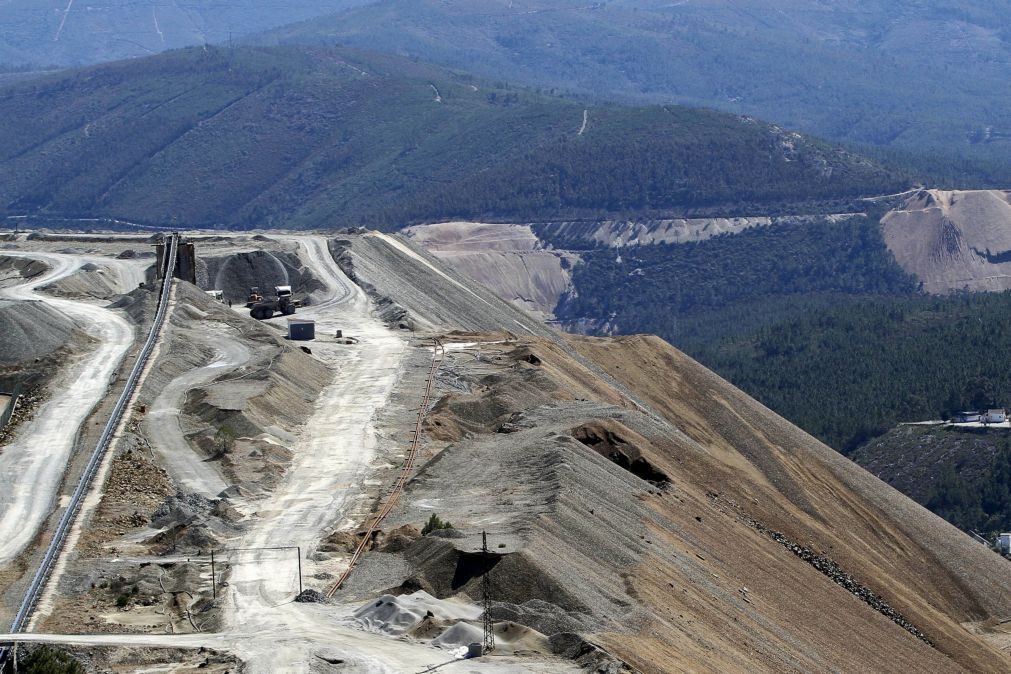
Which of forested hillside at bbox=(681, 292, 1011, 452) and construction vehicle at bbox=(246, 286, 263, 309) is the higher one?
construction vehicle at bbox=(246, 286, 263, 309)

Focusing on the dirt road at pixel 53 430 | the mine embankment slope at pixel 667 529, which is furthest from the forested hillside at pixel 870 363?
the dirt road at pixel 53 430

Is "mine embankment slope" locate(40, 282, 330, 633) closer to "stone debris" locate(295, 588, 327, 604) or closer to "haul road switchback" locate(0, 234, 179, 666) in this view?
"haul road switchback" locate(0, 234, 179, 666)

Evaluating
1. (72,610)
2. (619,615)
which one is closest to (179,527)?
(72,610)

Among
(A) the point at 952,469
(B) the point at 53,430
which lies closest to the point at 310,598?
(B) the point at 53,430

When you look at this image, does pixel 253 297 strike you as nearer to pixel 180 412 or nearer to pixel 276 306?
pixel 276 306

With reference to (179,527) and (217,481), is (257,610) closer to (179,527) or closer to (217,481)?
(179,527)

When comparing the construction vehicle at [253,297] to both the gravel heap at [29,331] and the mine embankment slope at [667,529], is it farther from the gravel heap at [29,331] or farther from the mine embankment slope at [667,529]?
the gravel heap at [29,331]

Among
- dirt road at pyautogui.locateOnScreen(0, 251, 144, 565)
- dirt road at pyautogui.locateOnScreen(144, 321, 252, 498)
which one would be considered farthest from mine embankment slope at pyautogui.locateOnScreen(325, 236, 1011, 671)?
dirt road at pyautogui.locateOnScreen(0, 251, 144, 565)
